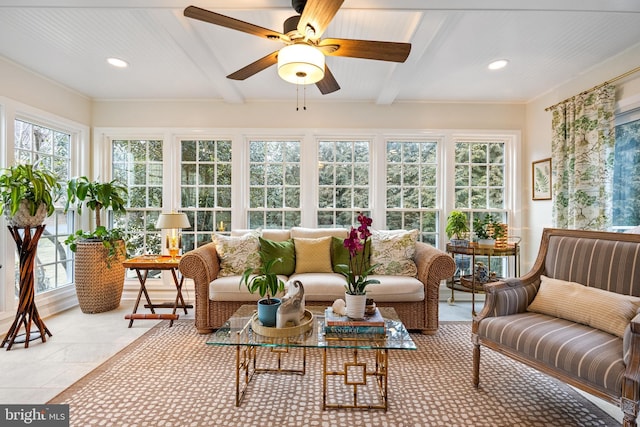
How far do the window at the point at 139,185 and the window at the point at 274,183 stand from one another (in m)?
1.24

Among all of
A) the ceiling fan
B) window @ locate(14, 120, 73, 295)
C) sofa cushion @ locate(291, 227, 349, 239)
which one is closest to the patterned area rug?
sofa cushion @ locate(291, 227, 349, 239)

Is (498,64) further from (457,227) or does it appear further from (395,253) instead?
(395,253)

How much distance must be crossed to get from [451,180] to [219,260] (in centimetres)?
302

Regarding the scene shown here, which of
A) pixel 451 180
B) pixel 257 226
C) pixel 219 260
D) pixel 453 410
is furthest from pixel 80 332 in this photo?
pixel 451 180

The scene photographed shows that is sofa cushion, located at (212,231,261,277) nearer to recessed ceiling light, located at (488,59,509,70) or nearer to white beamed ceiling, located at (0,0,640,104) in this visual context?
white beamed ceiling, located at (0,0,640,104)

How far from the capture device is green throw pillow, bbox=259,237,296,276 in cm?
326

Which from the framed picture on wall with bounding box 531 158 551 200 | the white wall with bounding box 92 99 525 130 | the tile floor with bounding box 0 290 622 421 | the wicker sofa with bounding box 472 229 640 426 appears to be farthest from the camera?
the white wall with bounding box 92 99 525 130

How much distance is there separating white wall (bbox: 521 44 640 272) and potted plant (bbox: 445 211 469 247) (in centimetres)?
92

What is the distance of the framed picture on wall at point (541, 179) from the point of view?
12.1ft

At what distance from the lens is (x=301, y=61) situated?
5.68 ft

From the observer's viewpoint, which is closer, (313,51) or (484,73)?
(313,51)

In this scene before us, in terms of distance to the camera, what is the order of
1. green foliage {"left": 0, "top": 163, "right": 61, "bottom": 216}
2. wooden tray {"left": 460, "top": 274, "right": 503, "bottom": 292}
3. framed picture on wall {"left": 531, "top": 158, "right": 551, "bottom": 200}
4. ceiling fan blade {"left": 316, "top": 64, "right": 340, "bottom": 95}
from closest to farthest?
ceiling fan blade {"left": 316, "top": 64, "right": 340, "bottom": 95} < green foliage {"left": 0, "top": 163, "right": 61, "bottom": 216} < wooden tray {"left": 460, "top": 274, "right": 503, "bottom": 292} < framed picture on wall {"left": 531, "top": 158, "right": 551, "bottom": 200}

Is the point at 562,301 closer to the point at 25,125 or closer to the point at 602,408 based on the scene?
the point at 602,408

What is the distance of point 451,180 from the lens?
4141 mm
